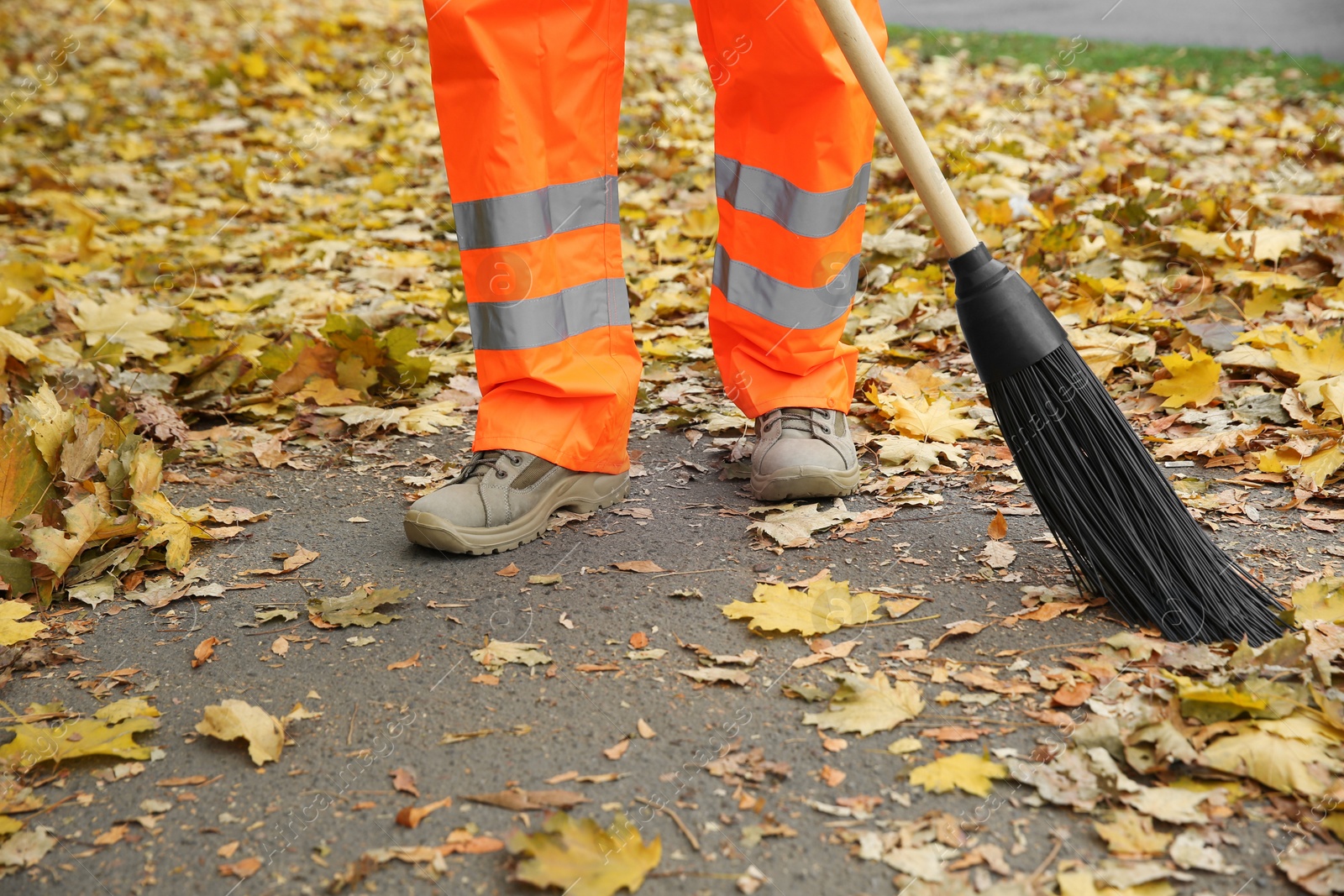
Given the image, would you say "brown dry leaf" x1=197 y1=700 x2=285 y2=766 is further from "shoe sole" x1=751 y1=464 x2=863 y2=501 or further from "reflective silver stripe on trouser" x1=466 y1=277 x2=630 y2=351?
"shoe sole" x1=751 y1=464 x2=863 y2=501

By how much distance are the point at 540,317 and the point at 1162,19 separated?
7330mm

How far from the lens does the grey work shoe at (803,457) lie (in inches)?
80.7

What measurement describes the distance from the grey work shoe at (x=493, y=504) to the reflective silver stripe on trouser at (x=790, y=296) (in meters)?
0.51

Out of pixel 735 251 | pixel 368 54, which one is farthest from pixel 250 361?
pixel 368 54

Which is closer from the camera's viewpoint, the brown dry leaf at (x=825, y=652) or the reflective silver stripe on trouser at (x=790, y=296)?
the brown dry leaf at (x=825, y=652)

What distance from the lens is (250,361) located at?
2.83 meters

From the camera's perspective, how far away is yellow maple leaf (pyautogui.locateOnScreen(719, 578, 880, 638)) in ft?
5.34

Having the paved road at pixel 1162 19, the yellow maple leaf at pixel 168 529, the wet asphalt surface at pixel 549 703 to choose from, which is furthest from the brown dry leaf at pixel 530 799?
the paved road at pixel 1162 19

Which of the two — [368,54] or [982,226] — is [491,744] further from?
[368,54]

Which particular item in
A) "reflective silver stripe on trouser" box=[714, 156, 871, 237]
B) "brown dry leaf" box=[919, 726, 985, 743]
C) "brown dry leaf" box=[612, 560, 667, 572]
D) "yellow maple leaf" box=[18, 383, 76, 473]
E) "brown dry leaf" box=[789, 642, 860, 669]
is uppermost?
"reflective silver stripe on trouser" box=[714, 156, 871, 237]

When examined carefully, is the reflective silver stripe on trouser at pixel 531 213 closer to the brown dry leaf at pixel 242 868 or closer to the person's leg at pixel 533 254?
the person's leg at pixel 533 254

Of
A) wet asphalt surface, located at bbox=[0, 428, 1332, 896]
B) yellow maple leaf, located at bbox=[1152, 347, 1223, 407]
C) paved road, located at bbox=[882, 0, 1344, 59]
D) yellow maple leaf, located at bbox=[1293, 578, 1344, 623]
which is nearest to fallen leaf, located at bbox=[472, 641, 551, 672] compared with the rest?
wet asphalt surface, located at bbox=[0, 428, 1332, 896]

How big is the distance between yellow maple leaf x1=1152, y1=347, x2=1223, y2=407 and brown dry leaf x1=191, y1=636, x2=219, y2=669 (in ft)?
6.73

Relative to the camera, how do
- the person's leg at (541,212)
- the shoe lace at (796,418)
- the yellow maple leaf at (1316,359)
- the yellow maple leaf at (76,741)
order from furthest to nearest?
the yellow maple leaf at (1316,359) < the shoe lace at (796,418) < the person's leg at (541,212) < the yellow maple leaf at (76,741)
